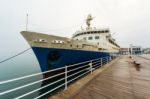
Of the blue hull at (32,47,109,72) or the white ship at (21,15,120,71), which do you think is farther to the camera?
the blue hull at (32,47,109,72)

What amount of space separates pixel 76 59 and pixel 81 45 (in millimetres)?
1362

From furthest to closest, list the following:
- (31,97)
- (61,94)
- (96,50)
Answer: (96,50)
(31,97)
(61,94)

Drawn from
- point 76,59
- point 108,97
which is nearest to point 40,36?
point 76,59

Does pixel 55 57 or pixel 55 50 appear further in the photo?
pixel 55 57

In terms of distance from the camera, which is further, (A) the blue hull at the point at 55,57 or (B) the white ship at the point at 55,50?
(A) the blue hull at the point at 55,57

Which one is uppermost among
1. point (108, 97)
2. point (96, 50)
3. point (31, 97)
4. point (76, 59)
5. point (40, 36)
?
point (40, 36)

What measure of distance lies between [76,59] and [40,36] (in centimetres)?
381

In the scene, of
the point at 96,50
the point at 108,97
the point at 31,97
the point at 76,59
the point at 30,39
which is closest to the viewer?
the point at 108,97

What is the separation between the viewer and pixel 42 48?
929 centimetres

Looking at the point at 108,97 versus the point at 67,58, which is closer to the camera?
the point at 108,97

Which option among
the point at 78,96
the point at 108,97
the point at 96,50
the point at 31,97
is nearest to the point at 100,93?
the point at 108,97

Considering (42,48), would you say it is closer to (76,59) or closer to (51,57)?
(51,57)

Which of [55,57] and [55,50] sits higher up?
[55,50]

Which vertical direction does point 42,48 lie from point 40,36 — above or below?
below
